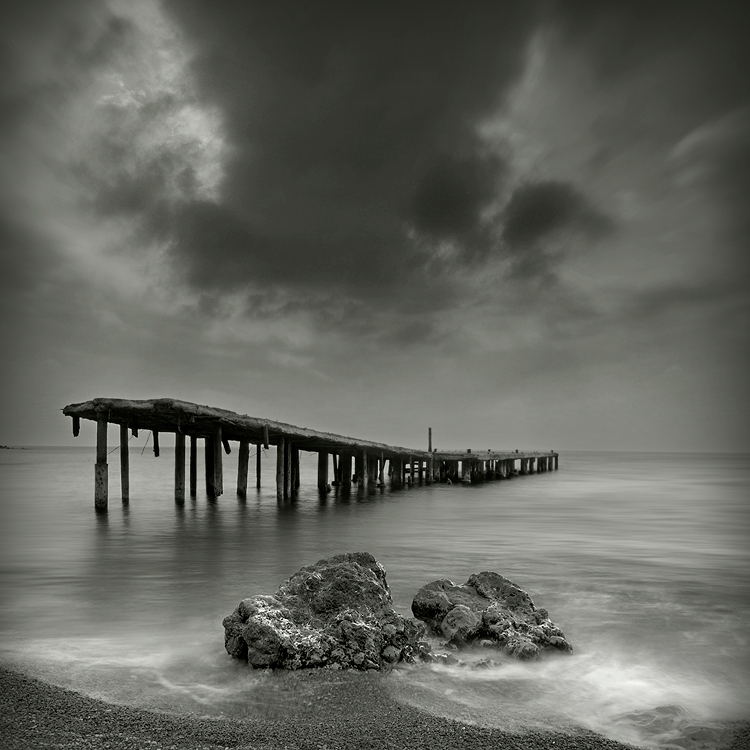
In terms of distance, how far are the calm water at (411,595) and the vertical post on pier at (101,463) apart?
512 mm

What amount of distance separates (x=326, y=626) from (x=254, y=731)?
4.62 feet

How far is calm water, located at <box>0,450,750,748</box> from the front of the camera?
438cm

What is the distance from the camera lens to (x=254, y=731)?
3.69 metres

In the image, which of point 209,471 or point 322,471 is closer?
point 209,471

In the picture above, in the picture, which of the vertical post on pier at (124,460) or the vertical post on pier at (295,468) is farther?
the vertical post on pier at (295,468)

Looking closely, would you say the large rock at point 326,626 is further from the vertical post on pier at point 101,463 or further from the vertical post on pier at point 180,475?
Answer: the vertical post on pier at point 180,475

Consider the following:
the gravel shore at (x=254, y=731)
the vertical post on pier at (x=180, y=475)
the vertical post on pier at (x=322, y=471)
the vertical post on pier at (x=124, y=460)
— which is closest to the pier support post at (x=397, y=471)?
the vertical post on pier at (x=322, y=471)

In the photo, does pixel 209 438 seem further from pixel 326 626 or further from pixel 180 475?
pixel 326 626

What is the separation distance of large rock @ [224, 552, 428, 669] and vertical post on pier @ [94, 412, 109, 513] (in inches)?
476

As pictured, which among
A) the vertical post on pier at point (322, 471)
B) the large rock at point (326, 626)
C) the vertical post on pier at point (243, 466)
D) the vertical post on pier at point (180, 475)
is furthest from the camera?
the vertical post on pier at point (322, 471)

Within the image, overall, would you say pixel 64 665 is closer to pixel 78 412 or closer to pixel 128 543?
pixel 128 543

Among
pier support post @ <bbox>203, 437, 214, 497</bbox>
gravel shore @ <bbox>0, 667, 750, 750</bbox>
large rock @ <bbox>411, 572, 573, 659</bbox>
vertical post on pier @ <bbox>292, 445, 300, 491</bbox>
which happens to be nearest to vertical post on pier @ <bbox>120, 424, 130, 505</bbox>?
pier support post @ <bbox>203, 437, 214, 497</bbox>

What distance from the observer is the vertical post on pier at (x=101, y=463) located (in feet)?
52.3

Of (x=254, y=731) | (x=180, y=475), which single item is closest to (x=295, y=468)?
(x=180, y=475)
